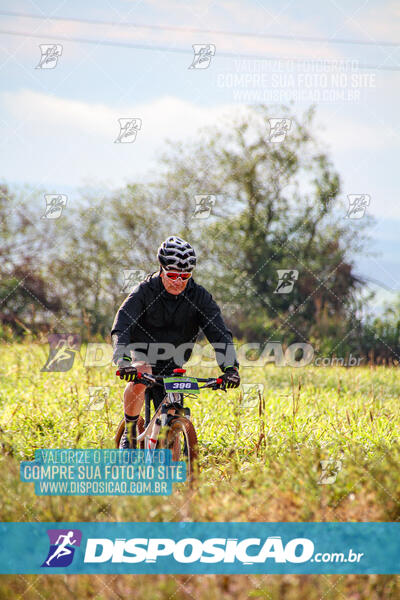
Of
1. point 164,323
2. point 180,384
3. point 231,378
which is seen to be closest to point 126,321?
A: point 164,323

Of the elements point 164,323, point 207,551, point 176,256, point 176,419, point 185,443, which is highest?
point 176,256

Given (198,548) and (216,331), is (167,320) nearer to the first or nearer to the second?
(216,331)

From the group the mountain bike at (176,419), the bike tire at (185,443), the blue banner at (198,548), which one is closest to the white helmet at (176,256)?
the mountain bike at (176,419)

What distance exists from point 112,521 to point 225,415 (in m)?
3.50

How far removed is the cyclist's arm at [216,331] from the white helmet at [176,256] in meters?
0.50

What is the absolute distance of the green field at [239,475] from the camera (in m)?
3.71

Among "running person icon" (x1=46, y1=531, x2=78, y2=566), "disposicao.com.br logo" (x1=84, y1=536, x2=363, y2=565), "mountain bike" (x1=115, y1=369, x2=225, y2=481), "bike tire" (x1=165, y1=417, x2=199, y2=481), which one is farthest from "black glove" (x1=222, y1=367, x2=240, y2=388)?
"running person icon" (x1=46, y1=531, x2=78, y2=566)

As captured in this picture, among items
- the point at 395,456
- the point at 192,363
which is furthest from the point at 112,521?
the point at 192,363

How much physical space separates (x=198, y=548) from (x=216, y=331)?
189 cm

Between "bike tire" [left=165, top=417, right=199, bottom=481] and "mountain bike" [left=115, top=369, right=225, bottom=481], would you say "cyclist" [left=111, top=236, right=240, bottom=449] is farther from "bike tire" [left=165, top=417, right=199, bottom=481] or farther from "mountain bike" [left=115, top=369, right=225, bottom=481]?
"bike tire" [left=165, top=417, right=199, bottom=481]

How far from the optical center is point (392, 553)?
4129mm

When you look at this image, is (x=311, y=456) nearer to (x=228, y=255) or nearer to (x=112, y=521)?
(x=112, y=521)

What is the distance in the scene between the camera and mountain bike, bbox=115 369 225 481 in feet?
15.2

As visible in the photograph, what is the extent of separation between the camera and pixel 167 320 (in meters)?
5.38
